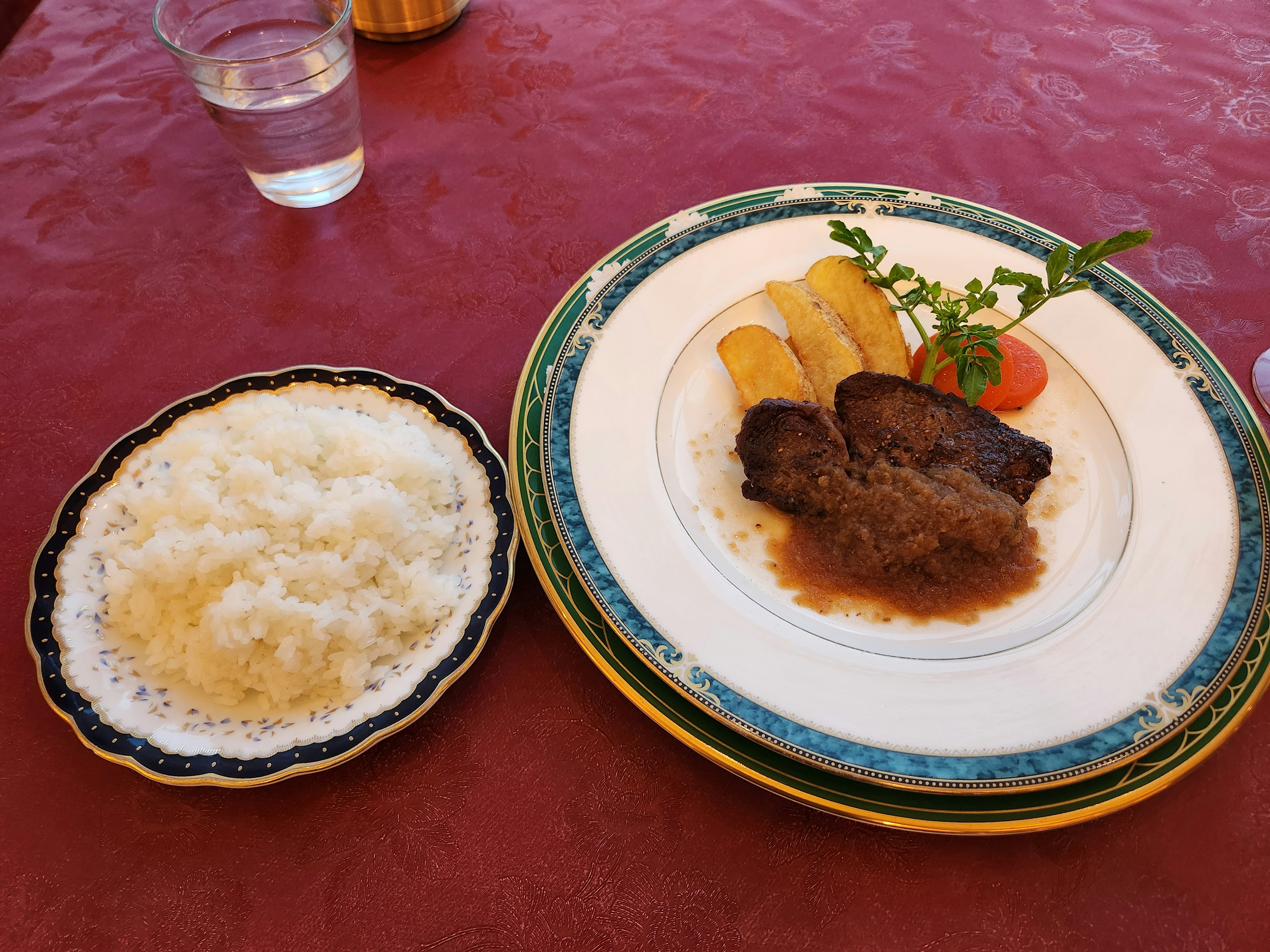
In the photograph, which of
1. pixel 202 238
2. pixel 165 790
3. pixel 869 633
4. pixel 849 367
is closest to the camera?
pixel 165 790

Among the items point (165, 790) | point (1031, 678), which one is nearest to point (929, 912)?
point (1031, 678)

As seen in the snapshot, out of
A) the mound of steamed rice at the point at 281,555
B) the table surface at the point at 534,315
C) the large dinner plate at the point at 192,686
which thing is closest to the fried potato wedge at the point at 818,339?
the table surface at the point at 534,315

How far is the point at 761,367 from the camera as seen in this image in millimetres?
1993

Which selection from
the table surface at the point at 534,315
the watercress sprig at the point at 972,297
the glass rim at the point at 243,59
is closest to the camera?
the table surface at the point at 534,315

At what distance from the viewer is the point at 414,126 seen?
105 inches

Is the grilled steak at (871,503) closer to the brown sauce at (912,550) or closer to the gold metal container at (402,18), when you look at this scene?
the brown sauce at (912,550)

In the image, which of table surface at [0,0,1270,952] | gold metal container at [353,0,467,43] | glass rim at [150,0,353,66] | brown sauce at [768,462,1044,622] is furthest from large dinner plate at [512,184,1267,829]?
gold metal container at [353,0,467,43]

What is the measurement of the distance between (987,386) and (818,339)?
43 cm

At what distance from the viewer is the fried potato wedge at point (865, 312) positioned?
2.07 m

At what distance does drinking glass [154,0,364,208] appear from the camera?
2039mm

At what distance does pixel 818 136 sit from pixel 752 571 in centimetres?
166

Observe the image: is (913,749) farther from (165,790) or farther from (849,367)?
(165,790)

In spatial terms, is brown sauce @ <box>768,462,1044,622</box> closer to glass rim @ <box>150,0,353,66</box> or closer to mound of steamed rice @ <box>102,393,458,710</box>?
mound of steamed rice @ <box>102,393,458,710</box>

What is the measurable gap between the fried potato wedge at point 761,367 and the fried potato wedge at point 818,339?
5 cm
